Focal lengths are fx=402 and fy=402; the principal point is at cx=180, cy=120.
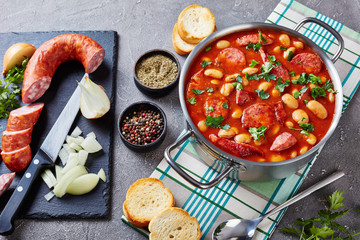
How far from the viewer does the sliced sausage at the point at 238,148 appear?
3076 millimetres

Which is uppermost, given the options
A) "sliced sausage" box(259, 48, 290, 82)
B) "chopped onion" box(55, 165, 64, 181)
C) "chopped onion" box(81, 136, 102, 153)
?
"sliced sausage" box(259, 48, 290, 82)

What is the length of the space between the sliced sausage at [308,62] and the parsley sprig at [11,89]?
2.61 m

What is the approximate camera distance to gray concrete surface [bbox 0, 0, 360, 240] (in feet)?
11.6

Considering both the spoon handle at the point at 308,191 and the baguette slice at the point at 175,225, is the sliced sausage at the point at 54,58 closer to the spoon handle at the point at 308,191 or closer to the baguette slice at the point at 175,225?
the baguette slice at the point at 175,225

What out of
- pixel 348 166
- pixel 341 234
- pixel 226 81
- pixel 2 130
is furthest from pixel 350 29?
pixel 2 130

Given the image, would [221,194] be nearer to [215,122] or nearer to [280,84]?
[215,122]

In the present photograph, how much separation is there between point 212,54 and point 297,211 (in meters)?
1.57

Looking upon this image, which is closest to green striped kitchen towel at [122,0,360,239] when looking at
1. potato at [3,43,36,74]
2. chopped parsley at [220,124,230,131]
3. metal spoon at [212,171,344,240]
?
metal spoon at [212,171,344,240]

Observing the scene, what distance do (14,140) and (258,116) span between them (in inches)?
85.1

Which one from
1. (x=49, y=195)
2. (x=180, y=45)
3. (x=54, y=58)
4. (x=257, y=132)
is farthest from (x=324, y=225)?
(x=54, y=58)

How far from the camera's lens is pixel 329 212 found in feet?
10.9

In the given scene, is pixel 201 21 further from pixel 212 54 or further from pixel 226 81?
pixel 226 81

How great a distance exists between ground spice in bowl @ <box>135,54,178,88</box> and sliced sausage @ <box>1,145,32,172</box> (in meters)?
1.25

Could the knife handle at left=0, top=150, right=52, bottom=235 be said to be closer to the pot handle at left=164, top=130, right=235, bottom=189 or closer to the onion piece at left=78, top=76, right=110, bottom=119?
the onion piece at left=78, top=76, right=110, bottom=119
